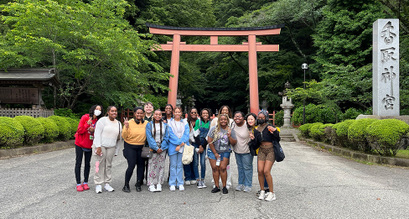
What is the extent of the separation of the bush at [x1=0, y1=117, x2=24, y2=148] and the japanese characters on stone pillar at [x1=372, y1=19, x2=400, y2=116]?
38.9 feet

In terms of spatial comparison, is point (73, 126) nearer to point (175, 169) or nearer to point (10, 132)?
point (10, 132)

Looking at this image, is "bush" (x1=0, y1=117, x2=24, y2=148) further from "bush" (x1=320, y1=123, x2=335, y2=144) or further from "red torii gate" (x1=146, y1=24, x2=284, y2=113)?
"bush" (x1=320, y1=123, x2=335, y2=144)

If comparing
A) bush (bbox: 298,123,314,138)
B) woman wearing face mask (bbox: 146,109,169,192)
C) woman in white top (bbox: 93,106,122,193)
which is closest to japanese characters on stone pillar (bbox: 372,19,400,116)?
bush (bbox: 298,123,314,138)

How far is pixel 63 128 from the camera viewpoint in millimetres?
10312

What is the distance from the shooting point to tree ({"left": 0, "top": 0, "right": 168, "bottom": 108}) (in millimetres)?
10462

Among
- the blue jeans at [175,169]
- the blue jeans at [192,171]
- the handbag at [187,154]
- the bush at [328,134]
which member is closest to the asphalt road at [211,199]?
the blue jeans at [175,169]

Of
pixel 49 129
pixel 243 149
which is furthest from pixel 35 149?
pixel 243 149

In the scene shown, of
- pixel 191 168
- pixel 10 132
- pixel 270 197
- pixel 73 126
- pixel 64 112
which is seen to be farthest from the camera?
pixel 64 112

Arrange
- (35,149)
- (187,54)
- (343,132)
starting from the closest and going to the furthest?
(35,149), (343,132), (187,54)

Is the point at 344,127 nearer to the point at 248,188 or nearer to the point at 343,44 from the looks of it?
the point at 248,188

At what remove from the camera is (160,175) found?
15.4 ft

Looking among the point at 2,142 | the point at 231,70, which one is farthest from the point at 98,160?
the point at 231,70

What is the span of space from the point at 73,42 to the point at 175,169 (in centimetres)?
988

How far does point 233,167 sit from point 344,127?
438cm
